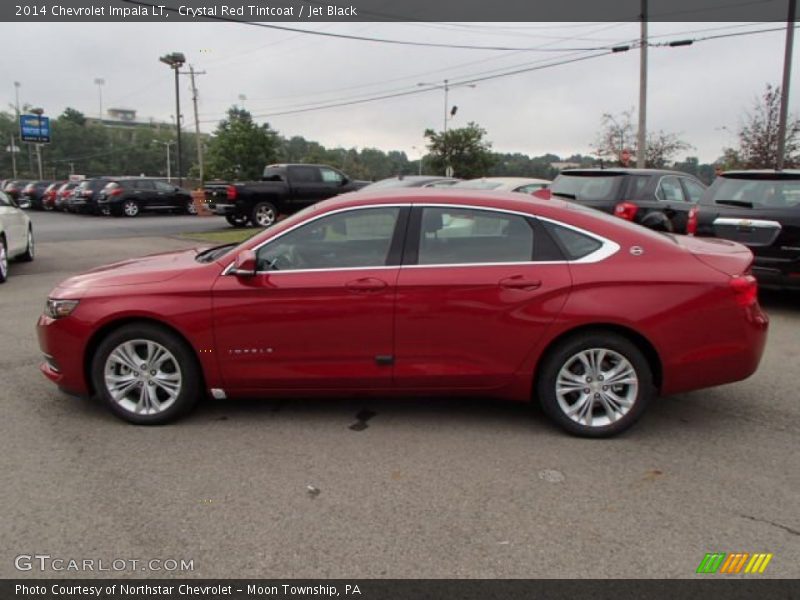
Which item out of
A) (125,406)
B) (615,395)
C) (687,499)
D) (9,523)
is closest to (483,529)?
(687,499)

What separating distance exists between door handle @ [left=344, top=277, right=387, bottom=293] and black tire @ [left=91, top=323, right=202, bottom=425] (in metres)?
1.19

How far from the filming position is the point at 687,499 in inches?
131

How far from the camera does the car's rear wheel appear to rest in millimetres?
26594

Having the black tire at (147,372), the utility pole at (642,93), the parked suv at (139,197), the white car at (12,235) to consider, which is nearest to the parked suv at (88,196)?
the parked suv at (139,197)

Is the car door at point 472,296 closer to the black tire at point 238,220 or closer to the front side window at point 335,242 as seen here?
the front side window at point 335,242

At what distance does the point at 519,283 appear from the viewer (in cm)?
400

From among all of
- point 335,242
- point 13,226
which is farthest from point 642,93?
point 335,242

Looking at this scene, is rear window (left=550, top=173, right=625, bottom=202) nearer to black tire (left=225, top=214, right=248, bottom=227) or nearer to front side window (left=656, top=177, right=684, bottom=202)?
front side window (left=656, top=177, right=684, bottom=202)

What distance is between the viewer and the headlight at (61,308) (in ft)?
13.8

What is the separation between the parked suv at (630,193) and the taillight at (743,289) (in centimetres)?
484

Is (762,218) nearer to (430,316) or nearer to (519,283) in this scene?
(519,283)
